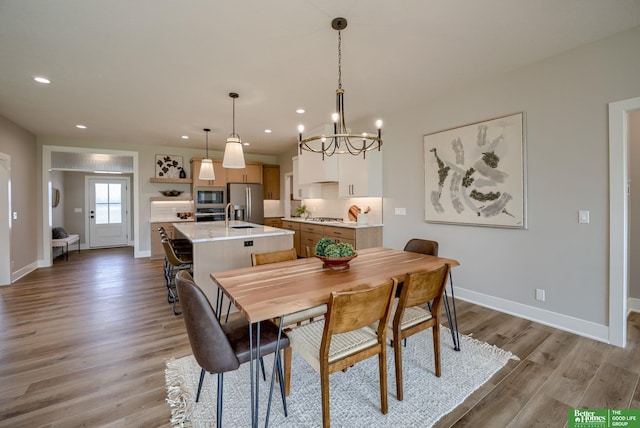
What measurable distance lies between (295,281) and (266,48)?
2064mm

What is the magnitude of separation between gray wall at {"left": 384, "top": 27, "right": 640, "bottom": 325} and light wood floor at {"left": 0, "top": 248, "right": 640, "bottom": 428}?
1.27ft

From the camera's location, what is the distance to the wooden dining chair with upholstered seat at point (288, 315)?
1863mm

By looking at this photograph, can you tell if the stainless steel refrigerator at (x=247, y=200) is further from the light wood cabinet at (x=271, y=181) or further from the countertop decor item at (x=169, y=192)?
the countertop decor item at (x=169, y=192)

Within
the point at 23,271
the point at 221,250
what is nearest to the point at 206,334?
the point at 221,250

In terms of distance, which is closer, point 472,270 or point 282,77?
point 282,77

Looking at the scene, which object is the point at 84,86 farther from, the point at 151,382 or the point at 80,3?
the point at 151,382

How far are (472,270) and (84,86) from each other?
16.7 feet

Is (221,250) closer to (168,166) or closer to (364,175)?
(364,175)

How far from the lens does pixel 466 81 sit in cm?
330

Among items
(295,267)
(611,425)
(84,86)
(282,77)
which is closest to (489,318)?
(611,425)

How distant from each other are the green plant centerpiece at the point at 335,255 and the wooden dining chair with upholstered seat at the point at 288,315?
336 mm

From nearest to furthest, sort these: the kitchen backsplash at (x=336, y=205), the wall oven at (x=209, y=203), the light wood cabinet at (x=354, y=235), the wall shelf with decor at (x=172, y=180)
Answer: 1. the light wood cabinet at (x=354, y=235)
2. the kitchen backsplash at (x=336, y=205)
3. the wall shelf with decor at (x=172, y=180)
4. the wall oven at (x=209, y=203)

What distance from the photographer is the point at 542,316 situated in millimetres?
2939

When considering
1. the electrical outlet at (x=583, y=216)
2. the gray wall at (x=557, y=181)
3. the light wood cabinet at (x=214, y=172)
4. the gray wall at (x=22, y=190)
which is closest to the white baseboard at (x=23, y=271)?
the gray wall at (x=22, y=190)
